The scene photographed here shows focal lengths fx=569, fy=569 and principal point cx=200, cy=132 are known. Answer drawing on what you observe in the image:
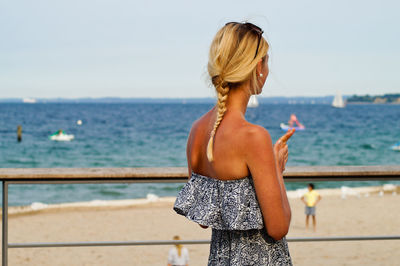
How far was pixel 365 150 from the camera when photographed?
3681 cm

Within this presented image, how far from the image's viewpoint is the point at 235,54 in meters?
1.41

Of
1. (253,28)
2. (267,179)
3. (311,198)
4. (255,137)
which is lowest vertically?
(311,198)

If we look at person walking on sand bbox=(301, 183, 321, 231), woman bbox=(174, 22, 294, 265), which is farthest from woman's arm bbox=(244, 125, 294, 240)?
person walking on sand bbox=(301, 183, 321, 231)

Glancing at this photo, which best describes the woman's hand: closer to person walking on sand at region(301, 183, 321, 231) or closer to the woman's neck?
the woman's neck

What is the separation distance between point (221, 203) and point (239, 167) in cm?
13

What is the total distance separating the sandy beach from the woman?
9441 millimetres

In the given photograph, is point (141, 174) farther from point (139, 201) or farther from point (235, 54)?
point (139, 201)

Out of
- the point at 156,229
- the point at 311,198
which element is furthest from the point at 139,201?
the point at 311,198

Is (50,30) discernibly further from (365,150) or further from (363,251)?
(363,251)

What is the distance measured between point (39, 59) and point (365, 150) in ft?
118

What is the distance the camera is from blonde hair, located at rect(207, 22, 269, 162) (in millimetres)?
1413

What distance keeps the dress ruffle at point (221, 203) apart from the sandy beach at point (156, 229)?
944 centimetres

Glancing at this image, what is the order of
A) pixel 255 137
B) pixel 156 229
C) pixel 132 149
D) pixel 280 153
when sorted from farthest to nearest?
pixel 132 149 < pixel 156 229 < pixel 280 153 < pixel 255 137

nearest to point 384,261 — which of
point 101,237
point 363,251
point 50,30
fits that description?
point 363,251
